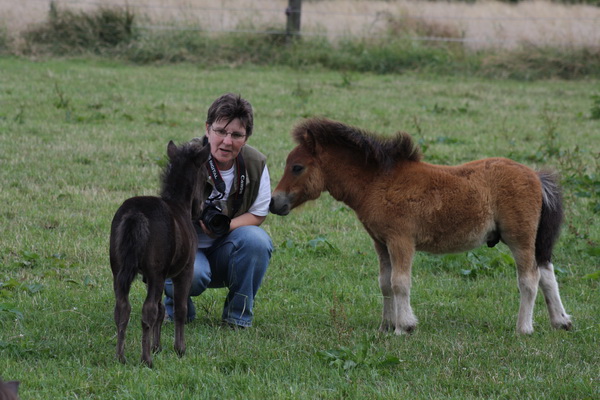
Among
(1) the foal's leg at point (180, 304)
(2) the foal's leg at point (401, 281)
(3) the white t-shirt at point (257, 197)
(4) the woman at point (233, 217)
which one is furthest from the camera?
(3) the white t-shirt at point (257, 197)

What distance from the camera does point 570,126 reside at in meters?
13.6

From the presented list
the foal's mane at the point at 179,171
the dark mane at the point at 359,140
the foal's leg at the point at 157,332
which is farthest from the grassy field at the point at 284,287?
the foal's mane at the point at 179,171

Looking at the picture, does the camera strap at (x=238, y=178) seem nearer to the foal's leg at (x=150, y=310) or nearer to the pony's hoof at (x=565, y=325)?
the foal's leg at (x=150, y=310)

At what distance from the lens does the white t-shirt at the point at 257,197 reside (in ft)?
18.7

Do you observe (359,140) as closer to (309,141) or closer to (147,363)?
(309,141)

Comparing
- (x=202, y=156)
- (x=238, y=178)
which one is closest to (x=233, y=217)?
(x=238, y=178)

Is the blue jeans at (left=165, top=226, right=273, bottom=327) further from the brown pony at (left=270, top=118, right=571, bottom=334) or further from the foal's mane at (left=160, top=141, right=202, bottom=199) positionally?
the foal's mane at (left=160, top=141, right=202, bottom=199)

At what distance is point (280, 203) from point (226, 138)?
0.61 metres

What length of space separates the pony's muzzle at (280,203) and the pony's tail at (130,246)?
140cm

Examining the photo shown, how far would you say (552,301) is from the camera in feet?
18.7

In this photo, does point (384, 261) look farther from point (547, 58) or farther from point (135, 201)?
point (547, 58)

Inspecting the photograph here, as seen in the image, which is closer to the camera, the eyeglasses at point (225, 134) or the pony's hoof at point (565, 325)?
the eyeglasses at point (225, 134)

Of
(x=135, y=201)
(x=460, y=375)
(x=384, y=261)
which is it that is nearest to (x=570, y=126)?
(x=384, y=261)

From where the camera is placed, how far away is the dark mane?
18.2 ft
